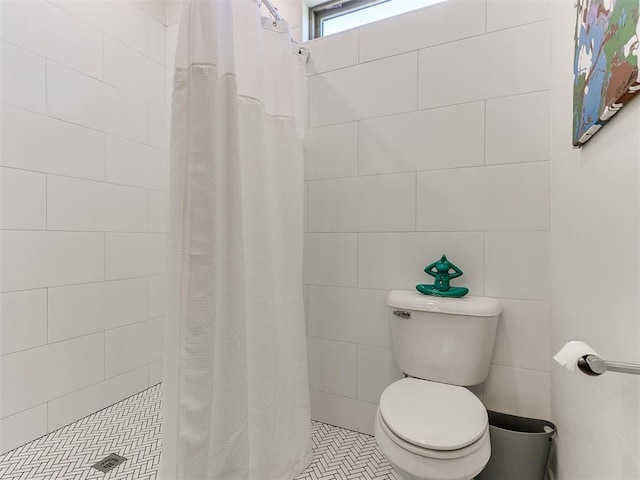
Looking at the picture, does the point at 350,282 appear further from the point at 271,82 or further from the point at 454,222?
the point at 271,82

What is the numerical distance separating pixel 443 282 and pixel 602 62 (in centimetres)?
91

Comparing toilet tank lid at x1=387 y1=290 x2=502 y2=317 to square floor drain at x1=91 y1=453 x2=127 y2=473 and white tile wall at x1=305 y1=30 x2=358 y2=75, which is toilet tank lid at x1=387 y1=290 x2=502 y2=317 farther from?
square floor drain at x1=91 y1=453 x2=127 y2=473

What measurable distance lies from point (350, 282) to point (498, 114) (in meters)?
0.98

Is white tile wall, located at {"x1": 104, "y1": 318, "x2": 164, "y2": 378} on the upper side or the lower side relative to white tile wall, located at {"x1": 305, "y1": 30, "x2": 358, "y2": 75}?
lower

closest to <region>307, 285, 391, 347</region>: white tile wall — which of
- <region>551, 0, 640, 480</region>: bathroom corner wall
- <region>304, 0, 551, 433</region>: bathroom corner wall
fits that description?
<region>304, 0, 551, 433</region>: bathroom corner wall

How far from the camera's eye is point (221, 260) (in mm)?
1124

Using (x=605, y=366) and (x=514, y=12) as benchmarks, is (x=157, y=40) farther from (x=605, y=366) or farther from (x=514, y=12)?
(x=605, y=366)

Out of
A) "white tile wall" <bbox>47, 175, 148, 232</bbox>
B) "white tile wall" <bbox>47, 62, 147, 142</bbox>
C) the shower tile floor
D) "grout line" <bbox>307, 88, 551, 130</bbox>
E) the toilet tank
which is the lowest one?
the shower tile floor

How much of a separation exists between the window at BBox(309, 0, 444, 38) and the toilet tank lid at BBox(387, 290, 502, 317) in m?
1.37

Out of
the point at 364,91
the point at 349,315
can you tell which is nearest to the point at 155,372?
the point at 349,315

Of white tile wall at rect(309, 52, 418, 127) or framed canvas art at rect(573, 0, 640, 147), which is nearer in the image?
framed canvas art at rect(573, 0, 640, 147)

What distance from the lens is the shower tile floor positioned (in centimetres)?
138

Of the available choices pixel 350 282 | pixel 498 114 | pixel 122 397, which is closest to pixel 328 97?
pixel 498 114

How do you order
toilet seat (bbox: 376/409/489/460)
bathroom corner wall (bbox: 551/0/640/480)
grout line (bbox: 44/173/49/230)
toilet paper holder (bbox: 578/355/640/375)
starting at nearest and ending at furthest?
toilet paper holder (bbox: 578/355/640/375) < bathroom corner wall (bbox: 551/0/640/480) < toilet seat (bbox: 376/409/489/460) < grout line (bbox: 44/173/49/230)
